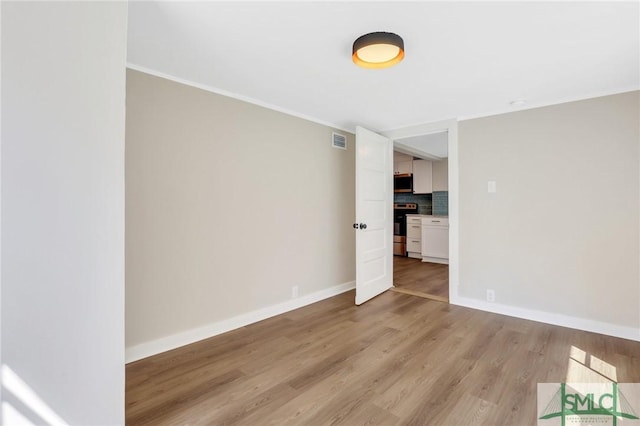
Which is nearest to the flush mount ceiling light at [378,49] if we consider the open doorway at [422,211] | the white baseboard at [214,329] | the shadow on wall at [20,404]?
the shadow on wall at [20,404]

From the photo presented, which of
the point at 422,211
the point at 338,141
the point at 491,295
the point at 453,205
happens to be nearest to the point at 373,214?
the point at 453,205

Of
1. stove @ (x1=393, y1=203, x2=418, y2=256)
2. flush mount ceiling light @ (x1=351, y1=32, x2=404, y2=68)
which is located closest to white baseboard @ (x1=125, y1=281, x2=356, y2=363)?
flush mount ceiling light @ (x1=351, y1=32, x2=404, y2=68)

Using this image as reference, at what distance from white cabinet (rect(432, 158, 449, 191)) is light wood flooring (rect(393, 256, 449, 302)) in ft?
5.27

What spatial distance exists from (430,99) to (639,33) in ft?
4.63

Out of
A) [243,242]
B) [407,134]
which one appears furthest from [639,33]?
[243,242]

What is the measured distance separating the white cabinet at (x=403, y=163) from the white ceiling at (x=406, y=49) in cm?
378

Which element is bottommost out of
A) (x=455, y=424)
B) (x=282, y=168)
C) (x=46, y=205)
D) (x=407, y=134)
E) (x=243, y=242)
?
(x=455, y=424)

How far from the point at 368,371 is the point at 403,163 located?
5.61 metres

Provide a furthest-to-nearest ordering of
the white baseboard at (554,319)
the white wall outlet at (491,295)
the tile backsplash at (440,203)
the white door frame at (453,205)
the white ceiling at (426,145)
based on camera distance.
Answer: the tile backsplash at (440,203) → the white ceiling at (426,145) → the white door frame at (453,205) → the white wall outlet at (491,295) → the white baseboard at (554,319)

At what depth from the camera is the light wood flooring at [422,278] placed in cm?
406

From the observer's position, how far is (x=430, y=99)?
2963 mm

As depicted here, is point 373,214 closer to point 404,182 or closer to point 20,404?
point 20,404

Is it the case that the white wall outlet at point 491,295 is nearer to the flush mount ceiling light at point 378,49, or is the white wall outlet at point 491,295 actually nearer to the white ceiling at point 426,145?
the white ceiling at point 426,145

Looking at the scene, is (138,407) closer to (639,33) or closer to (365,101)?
(365,101)
